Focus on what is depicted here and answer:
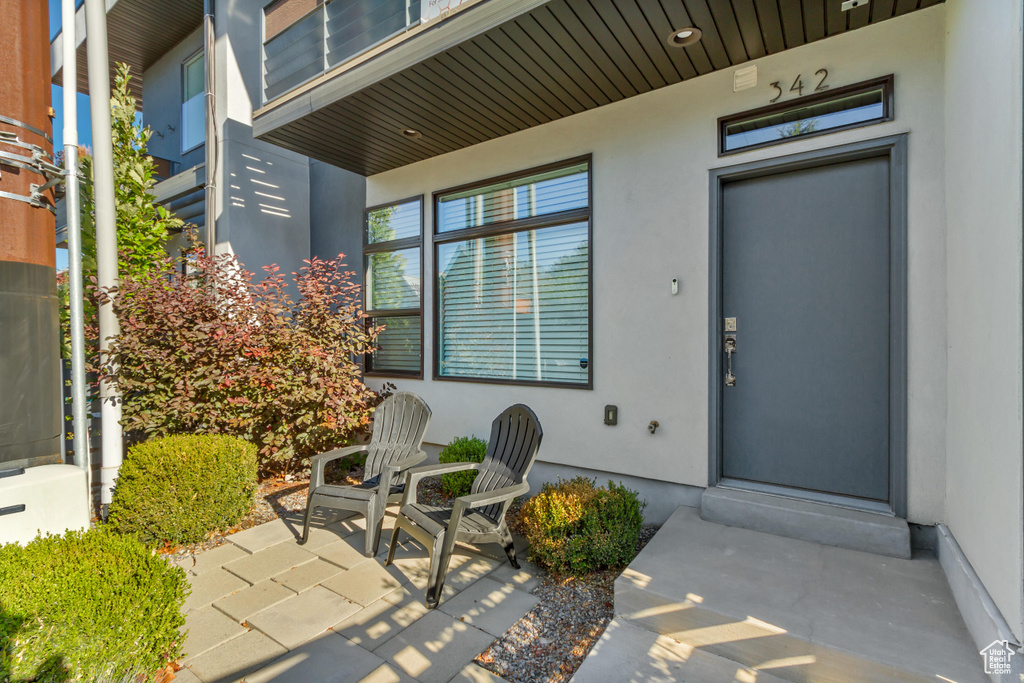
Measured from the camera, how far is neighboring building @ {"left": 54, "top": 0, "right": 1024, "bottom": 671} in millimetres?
2244

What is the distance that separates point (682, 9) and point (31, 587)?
3988 millimetres

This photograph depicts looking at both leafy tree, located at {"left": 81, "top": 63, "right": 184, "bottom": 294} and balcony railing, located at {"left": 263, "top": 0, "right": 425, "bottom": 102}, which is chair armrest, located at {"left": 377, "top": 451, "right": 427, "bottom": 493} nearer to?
balcony railing, located at {"left": 263, "top": 0, "right": 425, "bottom": 102}

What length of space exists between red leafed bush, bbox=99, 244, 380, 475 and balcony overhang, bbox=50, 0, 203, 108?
4718 millimetres

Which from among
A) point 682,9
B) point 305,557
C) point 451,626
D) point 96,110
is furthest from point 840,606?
point 96,110

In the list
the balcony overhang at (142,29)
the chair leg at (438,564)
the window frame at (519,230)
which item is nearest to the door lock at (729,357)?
the window frame at (519,230)

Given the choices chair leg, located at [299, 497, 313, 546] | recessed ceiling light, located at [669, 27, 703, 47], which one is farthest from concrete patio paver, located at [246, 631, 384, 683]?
recessed ceiling light, located at [669, 27, 703, 47]

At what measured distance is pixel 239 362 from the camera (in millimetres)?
4055

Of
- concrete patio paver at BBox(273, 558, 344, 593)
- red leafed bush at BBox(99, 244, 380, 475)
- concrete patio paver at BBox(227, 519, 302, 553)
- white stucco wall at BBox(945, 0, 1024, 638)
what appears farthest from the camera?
red leafed bush at BBox(99, 244, 380, 475)

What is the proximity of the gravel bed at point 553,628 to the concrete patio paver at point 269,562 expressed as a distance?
0.41 m

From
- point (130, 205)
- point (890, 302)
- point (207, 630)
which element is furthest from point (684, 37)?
point (130, 205)

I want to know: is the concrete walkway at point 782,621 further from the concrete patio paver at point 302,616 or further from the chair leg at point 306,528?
the chair leg at point 306,528

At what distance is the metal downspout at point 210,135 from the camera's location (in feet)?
18.7

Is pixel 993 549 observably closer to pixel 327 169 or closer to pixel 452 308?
pixel 452 308

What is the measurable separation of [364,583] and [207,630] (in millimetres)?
771
